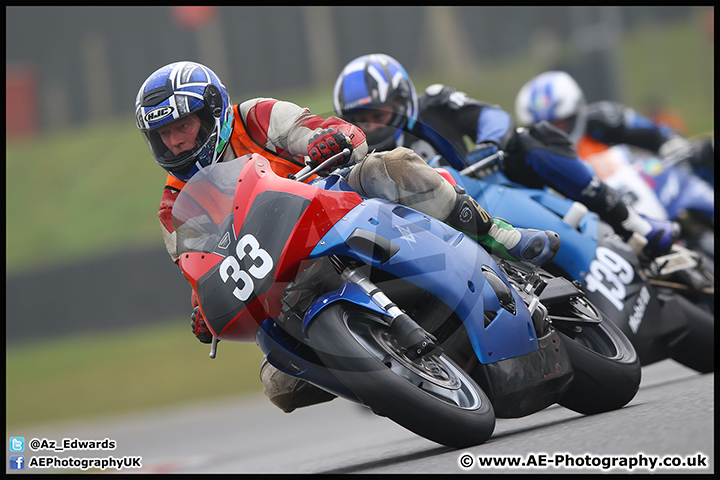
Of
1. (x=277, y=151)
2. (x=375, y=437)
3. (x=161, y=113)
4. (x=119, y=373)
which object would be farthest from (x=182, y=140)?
(x=119, y=373)

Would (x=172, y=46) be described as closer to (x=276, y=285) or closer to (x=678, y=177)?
(x=678, y=177)

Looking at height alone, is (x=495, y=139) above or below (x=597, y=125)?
above

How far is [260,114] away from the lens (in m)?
3.90

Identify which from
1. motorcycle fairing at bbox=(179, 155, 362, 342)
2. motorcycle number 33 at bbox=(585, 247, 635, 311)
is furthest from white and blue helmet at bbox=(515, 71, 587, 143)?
motorcycle fairing at bbox=(179, 155, 362, 342)

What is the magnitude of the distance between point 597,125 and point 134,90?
17.6 meters

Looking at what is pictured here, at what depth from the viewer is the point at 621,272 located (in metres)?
4.61

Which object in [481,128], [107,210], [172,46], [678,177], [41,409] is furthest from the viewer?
[172,46]

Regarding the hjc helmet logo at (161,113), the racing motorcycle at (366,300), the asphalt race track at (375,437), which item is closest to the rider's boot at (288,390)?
the asphalt race track at (375,437)

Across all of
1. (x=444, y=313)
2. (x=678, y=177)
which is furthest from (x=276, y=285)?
(x=678, y=177)

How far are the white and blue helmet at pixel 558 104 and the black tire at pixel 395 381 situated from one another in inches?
163

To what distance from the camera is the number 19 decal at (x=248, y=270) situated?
A: 2967 millimetres

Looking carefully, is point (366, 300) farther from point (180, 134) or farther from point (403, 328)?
point (180, 134)

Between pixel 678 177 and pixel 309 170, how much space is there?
12.2 feet

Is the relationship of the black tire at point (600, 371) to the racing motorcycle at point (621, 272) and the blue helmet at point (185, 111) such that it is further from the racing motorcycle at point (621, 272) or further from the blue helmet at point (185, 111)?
the blue helmet at point (185, 111)
